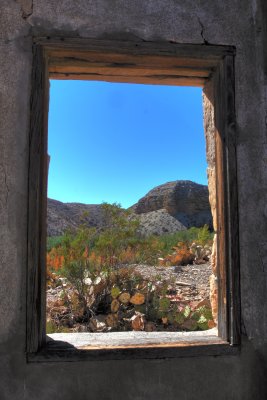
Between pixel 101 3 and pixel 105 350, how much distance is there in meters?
2.26

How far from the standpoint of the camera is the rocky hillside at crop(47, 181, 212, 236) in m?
20.6

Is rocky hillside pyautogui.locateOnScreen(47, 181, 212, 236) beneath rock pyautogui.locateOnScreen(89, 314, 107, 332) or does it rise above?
above

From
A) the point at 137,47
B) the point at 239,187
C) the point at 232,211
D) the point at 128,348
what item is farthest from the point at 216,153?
the point at 128,348

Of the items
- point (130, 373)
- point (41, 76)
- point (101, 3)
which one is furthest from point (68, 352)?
point (101, 3)

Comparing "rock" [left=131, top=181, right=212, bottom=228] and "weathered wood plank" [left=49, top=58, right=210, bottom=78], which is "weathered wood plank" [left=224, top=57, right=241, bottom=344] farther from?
"rock" [left=131, top=181, right=212, bottom=228]

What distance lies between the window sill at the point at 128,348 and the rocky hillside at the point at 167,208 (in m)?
16.5

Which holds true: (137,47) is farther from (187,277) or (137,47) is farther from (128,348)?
(187,277)

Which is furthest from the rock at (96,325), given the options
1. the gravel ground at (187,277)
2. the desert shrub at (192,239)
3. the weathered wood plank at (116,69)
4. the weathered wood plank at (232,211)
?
the desert shrub at (192,239)

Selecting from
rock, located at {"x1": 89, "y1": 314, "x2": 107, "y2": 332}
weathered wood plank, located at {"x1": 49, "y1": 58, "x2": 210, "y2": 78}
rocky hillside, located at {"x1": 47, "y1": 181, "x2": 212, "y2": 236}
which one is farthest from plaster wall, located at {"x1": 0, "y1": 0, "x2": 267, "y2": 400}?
rocky hillside, located at {"x1": 47, "y1": 181, "x2": 212, "y2": 236}

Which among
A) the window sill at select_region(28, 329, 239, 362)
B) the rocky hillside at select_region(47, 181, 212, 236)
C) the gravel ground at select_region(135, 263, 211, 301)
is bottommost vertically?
the window sill at select_region(28, 329, 239, 362)

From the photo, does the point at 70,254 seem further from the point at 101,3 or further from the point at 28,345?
the point at 101,3

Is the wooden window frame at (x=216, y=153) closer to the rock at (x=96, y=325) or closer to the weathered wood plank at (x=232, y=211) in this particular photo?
the weathered wood plank at (x=232, y=211)

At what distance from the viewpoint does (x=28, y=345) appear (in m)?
2.48

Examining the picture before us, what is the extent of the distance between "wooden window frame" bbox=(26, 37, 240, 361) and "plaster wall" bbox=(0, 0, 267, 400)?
0.05m
